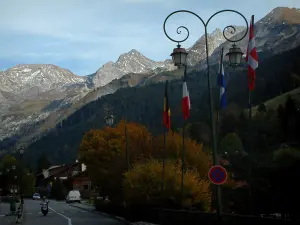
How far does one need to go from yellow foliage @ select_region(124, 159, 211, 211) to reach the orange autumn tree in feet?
36.7

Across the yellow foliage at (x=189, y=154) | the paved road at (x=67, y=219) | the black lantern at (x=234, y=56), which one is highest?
the black lantern at (x=234, y=56)

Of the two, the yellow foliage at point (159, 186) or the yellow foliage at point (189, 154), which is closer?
the yellow foliage at point (159, 186)

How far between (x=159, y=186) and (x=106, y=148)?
22081 mm

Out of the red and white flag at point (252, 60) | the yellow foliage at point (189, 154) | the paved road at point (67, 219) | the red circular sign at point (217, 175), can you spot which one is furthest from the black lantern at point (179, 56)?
the yellow foliage at point (189, 154)

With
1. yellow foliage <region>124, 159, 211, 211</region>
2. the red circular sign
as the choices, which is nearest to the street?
yellow foliage <region>124, 159, 211, 211</region>

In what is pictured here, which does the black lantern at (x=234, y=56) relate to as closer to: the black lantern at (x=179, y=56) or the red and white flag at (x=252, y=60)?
the red and white flag at (x=252, y=60)

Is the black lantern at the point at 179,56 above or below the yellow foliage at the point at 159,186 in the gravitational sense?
above

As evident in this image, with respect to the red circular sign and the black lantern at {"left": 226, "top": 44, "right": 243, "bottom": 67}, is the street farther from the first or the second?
the black lantern at {"left": 226, "top": 44, "right": 243, "bottom": 67}

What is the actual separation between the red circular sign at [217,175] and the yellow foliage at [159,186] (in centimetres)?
1104

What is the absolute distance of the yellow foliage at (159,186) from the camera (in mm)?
28094

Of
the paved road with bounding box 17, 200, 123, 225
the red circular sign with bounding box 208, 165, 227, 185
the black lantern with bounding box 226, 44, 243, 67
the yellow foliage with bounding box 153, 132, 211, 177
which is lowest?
the paved road with bounding box 17, 200, 123, 225

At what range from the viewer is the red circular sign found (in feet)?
54.2

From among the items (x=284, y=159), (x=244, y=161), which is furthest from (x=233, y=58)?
(x=244, y=161)

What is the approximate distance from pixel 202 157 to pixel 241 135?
82394 mm
